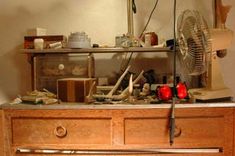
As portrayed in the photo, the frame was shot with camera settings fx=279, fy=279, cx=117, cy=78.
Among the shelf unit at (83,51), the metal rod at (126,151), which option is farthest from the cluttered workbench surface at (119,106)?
the shelf unit at (83,51)

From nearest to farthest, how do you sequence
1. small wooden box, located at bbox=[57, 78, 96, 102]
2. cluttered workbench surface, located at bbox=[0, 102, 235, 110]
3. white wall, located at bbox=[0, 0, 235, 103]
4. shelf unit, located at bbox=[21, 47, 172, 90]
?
cluttered workbench surface, located at bbox=[0, 102, 235, 110], small wooden box, located at bbox=[57, 78, 96, 102], shelf unit, located at bbox=[21, 47, 172, 90], white wall, located at bbox=[0, 0, 235, 103]

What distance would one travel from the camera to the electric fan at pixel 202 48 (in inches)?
58.1

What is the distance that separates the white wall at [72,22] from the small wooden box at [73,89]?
0.41 metres

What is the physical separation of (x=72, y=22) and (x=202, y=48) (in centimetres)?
99

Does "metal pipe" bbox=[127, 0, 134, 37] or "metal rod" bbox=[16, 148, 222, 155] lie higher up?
"metal pipe" bbox=[127, 0, 134, 37]

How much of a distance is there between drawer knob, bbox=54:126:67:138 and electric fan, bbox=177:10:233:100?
0.72 metres

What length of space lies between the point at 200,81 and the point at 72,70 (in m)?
0.86

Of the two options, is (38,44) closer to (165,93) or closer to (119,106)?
(119,106)

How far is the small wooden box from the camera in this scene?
1619 millimetres

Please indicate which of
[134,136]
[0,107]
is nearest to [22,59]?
[0,107]

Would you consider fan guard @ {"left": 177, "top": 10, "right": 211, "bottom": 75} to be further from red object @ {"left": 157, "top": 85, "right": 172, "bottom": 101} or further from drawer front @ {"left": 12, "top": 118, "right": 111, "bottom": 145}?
drawer front @ {"left": 12, "top": 118, "right": 111, "bottom": 145}

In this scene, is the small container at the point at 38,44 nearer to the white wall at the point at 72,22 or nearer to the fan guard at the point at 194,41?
the white wall at the point at 72,22

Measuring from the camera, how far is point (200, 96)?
4.89ft

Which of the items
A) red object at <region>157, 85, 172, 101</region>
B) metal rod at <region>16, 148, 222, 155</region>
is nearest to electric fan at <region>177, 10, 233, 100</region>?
red object at <region>157, 85, 172, 101</region>
